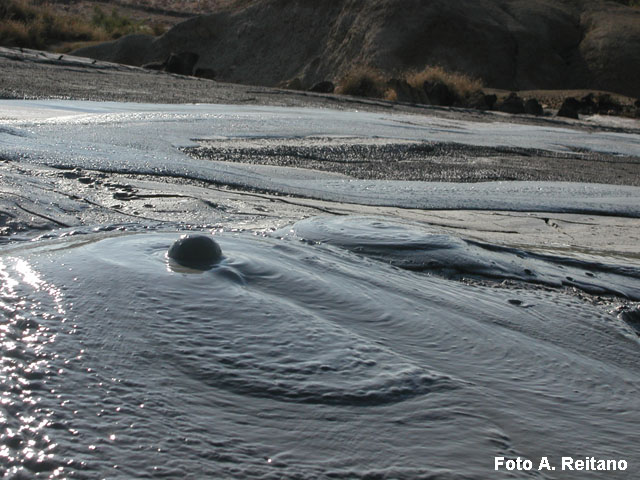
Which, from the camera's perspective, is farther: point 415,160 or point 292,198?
point 415,160

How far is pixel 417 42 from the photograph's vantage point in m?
30.8

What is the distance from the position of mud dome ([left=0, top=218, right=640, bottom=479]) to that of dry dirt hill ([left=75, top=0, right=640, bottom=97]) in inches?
1054

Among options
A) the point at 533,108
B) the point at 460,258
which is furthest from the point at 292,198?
the point at 533,108

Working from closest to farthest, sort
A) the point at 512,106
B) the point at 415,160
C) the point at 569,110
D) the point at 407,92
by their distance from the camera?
the point at 415,160, the point at 569,110, the point at 512,106, the point at 407,92

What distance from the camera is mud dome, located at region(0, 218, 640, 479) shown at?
212 cm

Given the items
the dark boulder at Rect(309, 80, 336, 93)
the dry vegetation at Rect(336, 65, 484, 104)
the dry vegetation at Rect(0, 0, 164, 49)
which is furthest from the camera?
the dry vegetation at Rect(0, 0, 164, 49)

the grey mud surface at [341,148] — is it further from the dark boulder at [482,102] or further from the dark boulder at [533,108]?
the dark boulder at [482,102]

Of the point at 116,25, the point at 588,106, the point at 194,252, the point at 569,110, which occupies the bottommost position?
the point at 194,252

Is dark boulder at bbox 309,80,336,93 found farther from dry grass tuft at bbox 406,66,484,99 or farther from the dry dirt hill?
the dry dirt hill

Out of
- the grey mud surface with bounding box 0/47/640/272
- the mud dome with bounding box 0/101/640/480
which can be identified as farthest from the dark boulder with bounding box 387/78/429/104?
the mud dome with bounding box 0/101/640/480

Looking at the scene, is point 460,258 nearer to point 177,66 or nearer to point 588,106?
point 588,106

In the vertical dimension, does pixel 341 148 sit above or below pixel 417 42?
below

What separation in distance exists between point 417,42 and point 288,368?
29279 millimetres

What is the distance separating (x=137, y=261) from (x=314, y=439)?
1.54 meters
